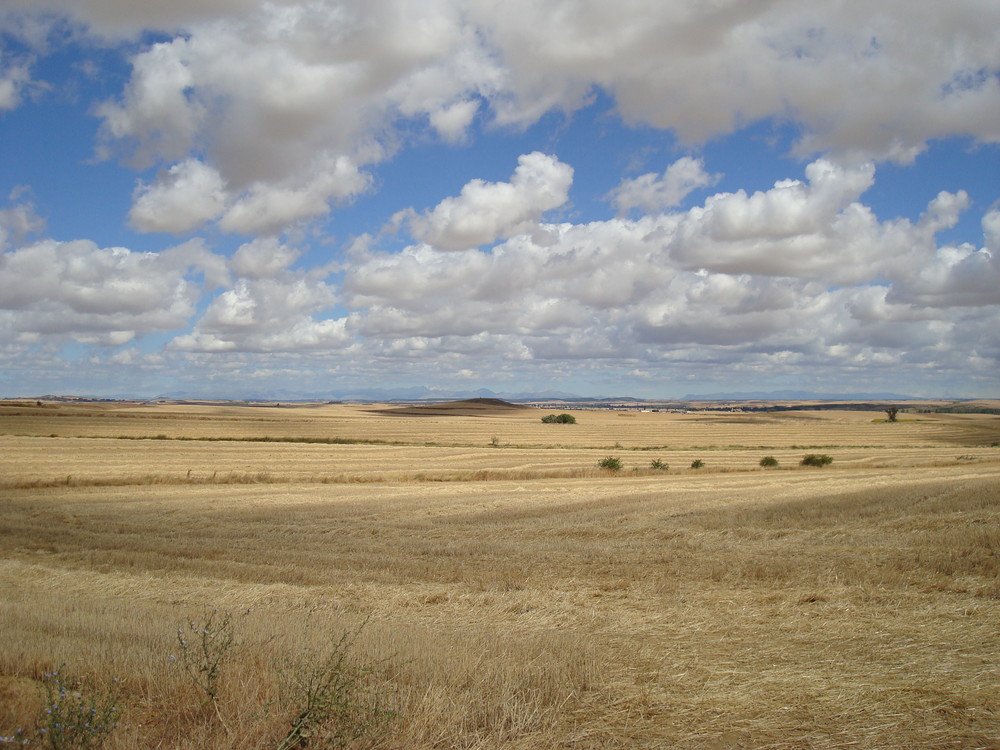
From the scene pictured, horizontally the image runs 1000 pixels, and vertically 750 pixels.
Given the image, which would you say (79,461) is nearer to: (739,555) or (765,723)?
(739,555)

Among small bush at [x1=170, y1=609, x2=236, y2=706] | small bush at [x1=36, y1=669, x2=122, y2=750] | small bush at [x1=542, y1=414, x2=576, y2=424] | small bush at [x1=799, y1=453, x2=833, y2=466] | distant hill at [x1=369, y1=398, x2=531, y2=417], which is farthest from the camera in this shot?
distant hill at [x1=369, y1=398, x2=531, y2=417]

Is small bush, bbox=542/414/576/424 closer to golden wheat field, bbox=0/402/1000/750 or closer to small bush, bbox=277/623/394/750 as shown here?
golden wheat field, bbox=0/402/1000/750

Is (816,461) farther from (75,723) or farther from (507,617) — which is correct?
(75,723)

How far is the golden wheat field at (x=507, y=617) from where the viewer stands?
6.10 m

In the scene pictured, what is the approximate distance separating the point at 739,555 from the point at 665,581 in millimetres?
3100

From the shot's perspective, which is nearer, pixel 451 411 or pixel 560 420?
pixel 560 420

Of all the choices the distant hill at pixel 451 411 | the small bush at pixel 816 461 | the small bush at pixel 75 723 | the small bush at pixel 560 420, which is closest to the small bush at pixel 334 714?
the small bush at pixel 75 723

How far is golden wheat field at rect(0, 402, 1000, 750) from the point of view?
6102 mm

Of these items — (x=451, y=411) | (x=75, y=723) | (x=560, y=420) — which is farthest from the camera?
(x=451, y=411)

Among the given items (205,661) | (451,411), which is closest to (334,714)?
(205,661)

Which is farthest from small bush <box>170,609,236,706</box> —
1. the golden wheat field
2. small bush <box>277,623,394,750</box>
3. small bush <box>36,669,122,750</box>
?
small bush <box>36,669,122,750</box>

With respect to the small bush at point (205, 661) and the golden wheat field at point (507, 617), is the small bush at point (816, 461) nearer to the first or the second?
the golden wheat field at point (507, 617)

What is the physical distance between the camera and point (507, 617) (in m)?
10.9

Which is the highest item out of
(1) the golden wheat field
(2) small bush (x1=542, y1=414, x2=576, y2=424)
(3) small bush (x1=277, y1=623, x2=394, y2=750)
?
(3) small bush (x1=277, y1=623, x2=394, y2=750)
